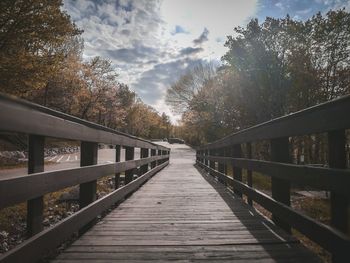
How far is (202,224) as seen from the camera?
163 inches

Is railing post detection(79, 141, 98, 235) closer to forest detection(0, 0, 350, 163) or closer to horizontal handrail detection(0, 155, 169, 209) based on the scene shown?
horizontal handrail detection(0, 155, 169, 209)

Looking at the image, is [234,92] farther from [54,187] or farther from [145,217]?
[54,187]

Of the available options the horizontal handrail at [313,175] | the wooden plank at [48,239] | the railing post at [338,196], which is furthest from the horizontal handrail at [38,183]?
the railing post at [338,196]

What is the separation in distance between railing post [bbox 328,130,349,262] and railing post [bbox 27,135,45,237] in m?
1.98

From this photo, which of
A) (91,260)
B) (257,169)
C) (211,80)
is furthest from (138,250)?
(211,80)

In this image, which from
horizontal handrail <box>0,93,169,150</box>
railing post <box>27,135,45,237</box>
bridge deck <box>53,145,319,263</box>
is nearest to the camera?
horizontal handrail <box>0,93,169,150</box>

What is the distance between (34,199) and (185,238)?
1.57 metres

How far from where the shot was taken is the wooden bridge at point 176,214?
2242 millimetres

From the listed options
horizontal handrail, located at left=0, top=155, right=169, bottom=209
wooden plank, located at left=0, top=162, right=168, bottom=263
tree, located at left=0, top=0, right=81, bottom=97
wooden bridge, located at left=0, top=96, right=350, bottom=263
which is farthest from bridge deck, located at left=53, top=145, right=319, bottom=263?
tree, located at left=0, top=0, right=81, bottom=97

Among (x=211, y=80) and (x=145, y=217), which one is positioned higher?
(x=211, y=80)

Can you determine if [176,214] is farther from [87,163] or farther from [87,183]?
[87,163]

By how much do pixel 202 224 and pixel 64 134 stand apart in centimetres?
203

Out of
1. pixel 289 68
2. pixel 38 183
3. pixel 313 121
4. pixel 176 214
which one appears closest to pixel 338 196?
pixel 313 121

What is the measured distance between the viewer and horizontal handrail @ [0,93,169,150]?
6.52ft
